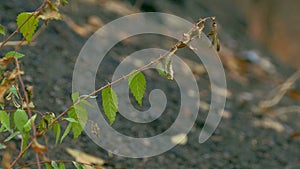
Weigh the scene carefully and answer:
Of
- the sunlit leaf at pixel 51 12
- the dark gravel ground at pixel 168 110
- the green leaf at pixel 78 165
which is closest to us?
the sunlit leaf at pixel 51 12

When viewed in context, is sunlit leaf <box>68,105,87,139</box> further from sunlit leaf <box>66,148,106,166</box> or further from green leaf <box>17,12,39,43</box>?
sunlit leaf <box>66,148,106,166</box>

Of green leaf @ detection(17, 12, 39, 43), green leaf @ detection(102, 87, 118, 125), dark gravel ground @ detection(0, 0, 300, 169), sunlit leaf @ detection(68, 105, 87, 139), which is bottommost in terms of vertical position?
sunlit leaf @ detection(68, 105, 87, 139)

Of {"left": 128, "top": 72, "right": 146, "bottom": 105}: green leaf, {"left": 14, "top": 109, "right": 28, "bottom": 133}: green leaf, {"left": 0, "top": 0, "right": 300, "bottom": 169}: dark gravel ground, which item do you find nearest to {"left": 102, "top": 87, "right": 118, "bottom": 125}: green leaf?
{"left": 128, "top": 72, "right": 146, "bottom": 105}: green leaf

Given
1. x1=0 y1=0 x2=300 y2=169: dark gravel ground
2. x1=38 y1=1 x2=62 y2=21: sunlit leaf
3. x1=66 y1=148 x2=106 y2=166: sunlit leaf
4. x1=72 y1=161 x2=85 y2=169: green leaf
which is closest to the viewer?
x1=38 y1=1 x2=62 y2=21: sunlit leaf

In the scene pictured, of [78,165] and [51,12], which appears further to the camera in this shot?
[78,165]

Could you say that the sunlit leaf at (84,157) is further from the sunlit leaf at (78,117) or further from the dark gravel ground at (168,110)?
the sunlit leaf at (78,117)

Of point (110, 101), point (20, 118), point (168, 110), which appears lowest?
point (20, 118)

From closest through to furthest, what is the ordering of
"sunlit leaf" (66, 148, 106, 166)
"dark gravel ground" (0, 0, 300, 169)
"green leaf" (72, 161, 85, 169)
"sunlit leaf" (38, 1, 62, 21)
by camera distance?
"sunlit leaf" (38, 1, 62, 21)
"green leaf" (72, 161, 85, 169)
"sunlit leaf" (66, 148, 106, 166)
"dark gravel ground" (0, 0, 300, 169)

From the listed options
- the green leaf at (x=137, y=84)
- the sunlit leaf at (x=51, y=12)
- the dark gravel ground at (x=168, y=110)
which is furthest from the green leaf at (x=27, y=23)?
the dark gravel ground at (x=168, y=110)

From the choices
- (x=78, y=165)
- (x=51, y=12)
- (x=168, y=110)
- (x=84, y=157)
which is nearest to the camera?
(x=51, y=12)

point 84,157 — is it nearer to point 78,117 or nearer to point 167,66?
point 78,117

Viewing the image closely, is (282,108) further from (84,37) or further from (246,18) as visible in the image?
(246,18)

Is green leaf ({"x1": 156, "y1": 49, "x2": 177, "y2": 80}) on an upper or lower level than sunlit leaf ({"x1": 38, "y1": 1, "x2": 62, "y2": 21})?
upper

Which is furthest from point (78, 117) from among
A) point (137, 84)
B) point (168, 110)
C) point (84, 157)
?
point (168, 110)
